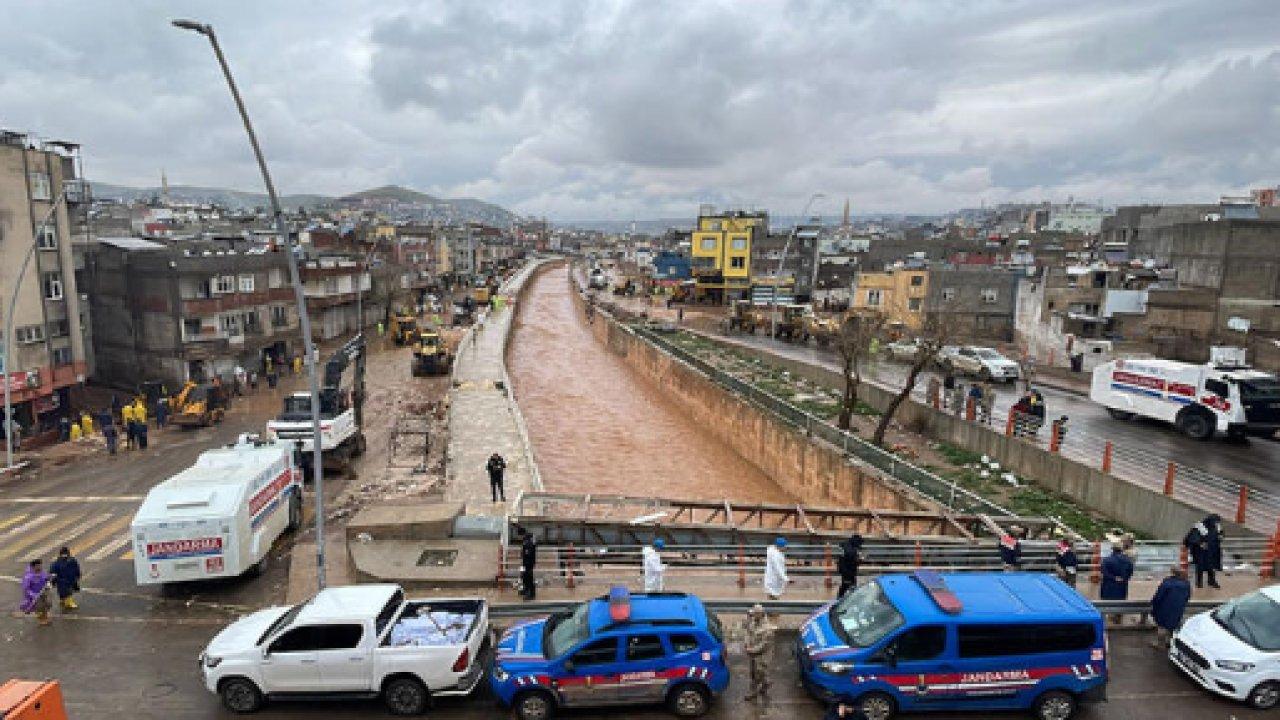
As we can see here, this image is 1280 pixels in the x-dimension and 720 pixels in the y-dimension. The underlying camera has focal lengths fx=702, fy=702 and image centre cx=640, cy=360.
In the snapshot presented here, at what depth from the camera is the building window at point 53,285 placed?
105 ft

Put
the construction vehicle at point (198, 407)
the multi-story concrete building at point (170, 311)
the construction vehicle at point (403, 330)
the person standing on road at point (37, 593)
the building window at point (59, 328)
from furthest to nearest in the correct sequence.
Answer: the construction vehicle at point (403, 330), the multi-story concrete building at point (170, 311), the building window at point (59, 328), the construction vehicle at point (198, 407), the person standing on road at point (37, 593)

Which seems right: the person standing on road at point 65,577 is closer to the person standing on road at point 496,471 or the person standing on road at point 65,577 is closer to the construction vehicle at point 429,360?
the person standing on road at point 496,471

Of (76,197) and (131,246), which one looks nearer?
(76,197)

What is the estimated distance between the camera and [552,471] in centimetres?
3105

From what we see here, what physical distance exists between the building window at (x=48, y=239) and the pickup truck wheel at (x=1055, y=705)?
40358 millimetres

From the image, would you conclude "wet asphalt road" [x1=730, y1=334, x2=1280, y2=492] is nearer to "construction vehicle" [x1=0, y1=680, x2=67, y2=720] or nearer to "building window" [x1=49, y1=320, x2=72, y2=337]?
"construction vehicle" [x1=0, y1=680, x2=67, y2=720]

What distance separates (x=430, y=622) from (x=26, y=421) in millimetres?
30966

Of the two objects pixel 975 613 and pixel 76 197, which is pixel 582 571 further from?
pixel 76 197

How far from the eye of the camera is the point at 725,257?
81.9m

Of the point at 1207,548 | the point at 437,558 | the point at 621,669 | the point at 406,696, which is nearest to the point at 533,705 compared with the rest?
the point at 621,669

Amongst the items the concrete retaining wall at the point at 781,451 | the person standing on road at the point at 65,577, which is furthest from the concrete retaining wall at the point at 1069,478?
the person standing on road at the point at 65,577

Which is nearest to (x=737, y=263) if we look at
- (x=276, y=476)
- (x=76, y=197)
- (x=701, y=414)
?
(x=701, y=414)

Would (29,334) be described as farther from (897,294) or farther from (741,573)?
(897,294)

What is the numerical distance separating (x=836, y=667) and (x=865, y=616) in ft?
3.02
